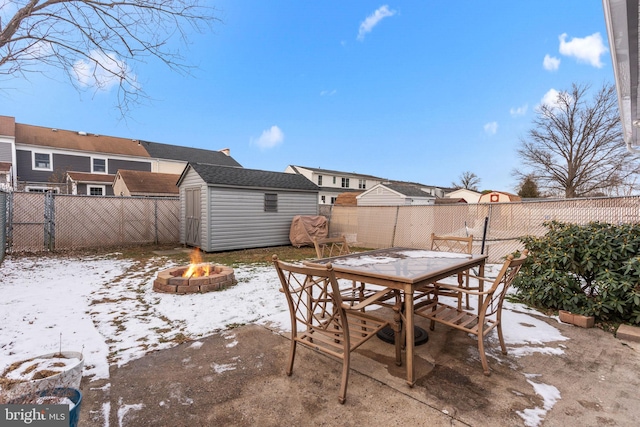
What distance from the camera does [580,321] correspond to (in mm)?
3225

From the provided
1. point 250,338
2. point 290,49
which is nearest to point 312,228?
point 290,49

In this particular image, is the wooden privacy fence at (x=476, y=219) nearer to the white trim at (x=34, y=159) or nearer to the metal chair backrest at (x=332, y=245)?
the metal chair backrest at (x=332, y=245)

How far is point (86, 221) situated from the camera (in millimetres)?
8977

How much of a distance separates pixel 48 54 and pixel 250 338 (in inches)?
152

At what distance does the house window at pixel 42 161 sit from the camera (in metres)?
19.0

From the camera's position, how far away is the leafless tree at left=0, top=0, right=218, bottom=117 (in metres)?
2.87

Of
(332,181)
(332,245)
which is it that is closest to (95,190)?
(332,181)

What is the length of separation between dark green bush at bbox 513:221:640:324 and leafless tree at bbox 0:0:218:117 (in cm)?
554

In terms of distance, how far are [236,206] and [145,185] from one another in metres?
11.7

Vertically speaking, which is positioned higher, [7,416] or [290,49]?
[290,49]

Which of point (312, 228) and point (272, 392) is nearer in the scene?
point (272, 392)

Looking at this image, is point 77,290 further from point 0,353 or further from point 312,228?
point 312,228

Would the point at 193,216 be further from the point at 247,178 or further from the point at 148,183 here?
the point at 148,183

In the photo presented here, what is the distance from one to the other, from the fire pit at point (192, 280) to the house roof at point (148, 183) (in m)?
14.5
